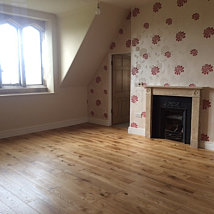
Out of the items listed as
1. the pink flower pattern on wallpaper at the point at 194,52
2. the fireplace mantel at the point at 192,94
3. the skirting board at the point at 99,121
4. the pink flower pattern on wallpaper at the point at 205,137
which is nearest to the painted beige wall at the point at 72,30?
the skirting board at the point at 99,121

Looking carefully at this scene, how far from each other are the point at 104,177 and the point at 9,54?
11.9 feet

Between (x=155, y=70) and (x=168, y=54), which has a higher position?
(x=168, y=54)

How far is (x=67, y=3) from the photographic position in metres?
4.66

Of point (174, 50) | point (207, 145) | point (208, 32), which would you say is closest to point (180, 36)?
point (174, 50)

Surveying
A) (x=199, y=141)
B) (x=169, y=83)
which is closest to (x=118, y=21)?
(x=169, y=83)

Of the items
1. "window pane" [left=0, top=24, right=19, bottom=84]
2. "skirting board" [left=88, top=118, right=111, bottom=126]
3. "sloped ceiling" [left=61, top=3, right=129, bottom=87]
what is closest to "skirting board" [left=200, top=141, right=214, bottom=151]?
"skirting board" [left=88, top=118, right=111, bottom=126]

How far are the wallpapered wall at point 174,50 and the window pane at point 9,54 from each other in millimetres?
2619

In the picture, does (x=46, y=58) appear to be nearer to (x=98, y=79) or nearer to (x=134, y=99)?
(x=98, y=79)

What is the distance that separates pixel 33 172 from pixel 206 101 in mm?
3099

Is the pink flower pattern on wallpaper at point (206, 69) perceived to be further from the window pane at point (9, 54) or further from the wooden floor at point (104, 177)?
the window pane at point (9, 54)

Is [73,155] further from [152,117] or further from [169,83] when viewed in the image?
[169,83]

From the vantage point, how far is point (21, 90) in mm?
5438

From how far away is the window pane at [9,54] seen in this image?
16.7 feet

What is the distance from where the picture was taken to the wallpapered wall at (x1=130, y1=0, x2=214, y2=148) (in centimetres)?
414
